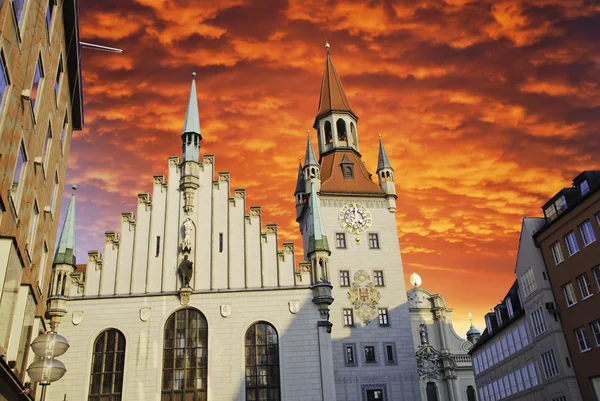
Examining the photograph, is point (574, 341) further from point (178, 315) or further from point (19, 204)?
point (19, 204)

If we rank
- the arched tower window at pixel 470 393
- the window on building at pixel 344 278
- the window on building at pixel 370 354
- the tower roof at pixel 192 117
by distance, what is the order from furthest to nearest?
1. the arched tower window at pixel 470 393
2. the window on building at pixel 344 278
3. the window on building at pixel 370 354
4. the tower roof at pixel 192 117

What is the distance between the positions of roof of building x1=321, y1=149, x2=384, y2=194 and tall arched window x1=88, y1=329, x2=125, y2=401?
22597mm

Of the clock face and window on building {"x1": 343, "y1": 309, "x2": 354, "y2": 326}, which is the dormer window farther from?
window on building {"x1": 343, "y1": 309, "x2": 354, "y2": 326}

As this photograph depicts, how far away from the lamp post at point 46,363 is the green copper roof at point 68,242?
74.5ft

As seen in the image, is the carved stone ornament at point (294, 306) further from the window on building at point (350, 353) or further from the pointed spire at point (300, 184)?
the pointed spire at point (300, 184)

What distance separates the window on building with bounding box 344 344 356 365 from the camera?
40938 mm

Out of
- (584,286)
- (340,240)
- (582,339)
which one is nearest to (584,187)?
(584,286)

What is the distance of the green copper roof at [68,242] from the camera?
3169 cm

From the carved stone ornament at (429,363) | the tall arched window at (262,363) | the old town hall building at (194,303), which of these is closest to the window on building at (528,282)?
the old town hall building at (194,303)

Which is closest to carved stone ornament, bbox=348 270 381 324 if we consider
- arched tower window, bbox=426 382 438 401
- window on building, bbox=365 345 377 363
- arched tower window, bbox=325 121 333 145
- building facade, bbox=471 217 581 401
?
window on building, bbox=365 345 377 363

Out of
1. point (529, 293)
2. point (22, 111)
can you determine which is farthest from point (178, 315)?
point (529, 293)

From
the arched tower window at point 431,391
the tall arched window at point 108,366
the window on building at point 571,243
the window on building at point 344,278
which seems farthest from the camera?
the arched tower window at point 431,391

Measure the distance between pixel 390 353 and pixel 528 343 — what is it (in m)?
10.4

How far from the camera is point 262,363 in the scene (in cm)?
2992
